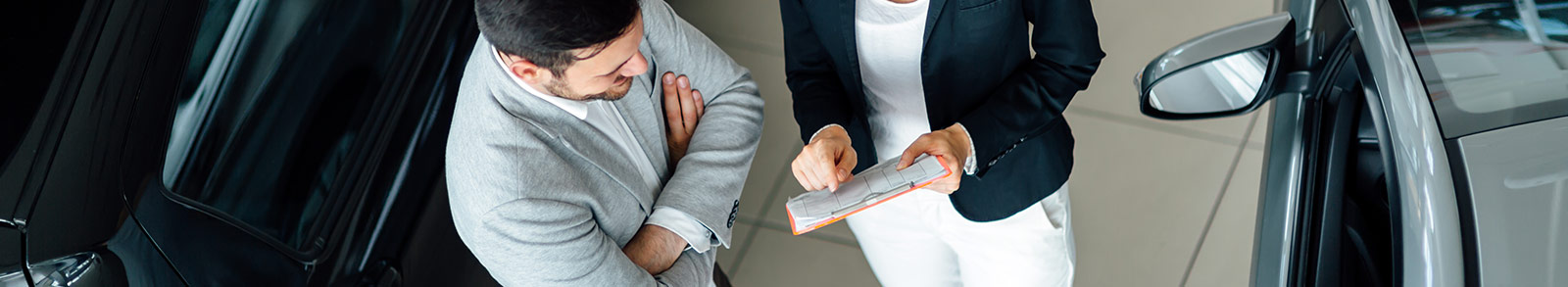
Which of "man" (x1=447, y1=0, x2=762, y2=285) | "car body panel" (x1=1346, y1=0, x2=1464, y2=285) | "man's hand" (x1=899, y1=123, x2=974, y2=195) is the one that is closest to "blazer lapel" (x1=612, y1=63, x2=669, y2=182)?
"man" (x1=447, y1=0, x2=762, y2=285)

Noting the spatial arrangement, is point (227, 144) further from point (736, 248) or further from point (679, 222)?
point (736, 248)

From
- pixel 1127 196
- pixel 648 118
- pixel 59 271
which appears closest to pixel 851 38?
pixel 648 118

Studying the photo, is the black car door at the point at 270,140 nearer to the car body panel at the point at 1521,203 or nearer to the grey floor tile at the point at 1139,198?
the car body panel at the point at 1521,203

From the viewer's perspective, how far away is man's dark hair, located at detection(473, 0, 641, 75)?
42.7 inches

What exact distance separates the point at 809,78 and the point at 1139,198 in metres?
1.40

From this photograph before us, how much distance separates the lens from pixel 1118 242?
98.0 inches

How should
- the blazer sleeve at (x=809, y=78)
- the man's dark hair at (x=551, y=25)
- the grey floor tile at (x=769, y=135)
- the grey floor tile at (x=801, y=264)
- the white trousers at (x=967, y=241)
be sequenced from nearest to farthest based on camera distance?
the man's dark hair at (x=551, y=25) → the blazer sleeve at (x=809, y=78) → the white trousers at (x=967, y=241) → the grey floor tile at (x=801, y=264) → the grey floor tile at (x=769, y=135)

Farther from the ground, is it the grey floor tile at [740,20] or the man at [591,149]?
the grey floor tile at [740,20]

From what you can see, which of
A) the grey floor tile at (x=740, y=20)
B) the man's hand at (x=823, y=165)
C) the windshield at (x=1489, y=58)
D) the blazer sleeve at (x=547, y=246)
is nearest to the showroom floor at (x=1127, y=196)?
the grey floor tile at (x=740, y=20)

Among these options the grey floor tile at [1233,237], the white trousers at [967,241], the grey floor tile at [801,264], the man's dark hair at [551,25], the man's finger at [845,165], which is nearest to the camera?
the man's dark hair at [551,25]

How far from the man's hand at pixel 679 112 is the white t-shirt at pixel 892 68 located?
0.25 metres

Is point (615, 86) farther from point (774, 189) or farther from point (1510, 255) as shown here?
point (774, 189)

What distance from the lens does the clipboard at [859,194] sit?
1.23 metres

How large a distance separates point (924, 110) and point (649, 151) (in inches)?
15.9
